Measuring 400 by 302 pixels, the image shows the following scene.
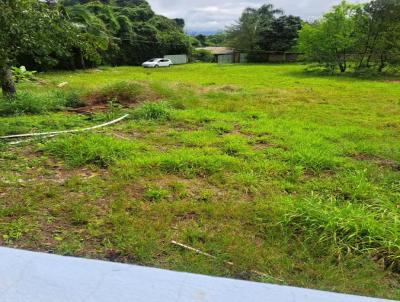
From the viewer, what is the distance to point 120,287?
5.27ft

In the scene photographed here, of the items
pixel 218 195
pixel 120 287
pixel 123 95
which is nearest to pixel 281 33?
pixel 123 95

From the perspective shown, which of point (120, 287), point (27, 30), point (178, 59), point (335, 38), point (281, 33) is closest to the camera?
point (120, 287)

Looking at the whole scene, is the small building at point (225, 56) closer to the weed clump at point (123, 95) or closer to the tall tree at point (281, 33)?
the tall tree at point (281, 33)

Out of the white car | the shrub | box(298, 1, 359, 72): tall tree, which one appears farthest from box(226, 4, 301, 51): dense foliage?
the shrub

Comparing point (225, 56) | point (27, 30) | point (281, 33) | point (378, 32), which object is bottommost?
point (225, 56)

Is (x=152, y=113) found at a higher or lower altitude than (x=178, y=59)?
higher

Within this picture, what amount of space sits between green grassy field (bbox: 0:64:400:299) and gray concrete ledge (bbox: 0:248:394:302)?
1.65 feet

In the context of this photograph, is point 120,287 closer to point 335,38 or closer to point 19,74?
point 19,74

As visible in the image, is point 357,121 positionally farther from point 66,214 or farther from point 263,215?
point 66,214

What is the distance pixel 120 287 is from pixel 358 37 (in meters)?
19.4

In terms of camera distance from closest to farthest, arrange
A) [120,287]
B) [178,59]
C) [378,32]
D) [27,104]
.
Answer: [120,287] < [27,104] < [378,32] < [178,59]

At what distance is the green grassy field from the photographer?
2.34 meters

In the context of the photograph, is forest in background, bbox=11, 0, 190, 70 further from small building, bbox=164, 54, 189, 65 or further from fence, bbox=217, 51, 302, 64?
fence, bbox=217, 51, 302, 64

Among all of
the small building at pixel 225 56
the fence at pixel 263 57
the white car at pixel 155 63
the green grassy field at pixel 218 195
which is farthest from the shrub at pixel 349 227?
the small building at pixel 225 56
